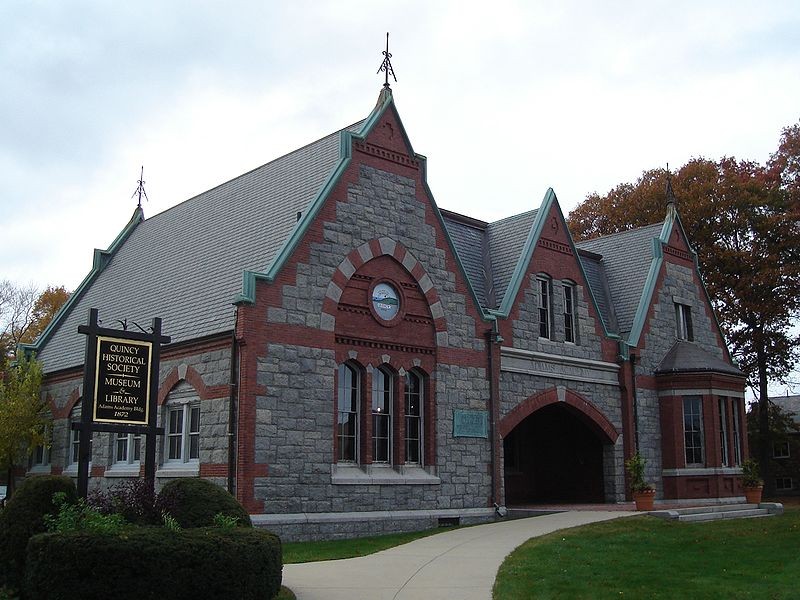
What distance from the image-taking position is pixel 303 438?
2009 centimetres

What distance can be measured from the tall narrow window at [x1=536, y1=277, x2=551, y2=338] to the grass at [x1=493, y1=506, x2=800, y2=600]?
24.0 feet

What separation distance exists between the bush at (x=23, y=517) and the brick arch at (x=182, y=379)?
7755mm

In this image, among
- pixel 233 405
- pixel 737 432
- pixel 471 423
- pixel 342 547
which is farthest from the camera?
pixel 737 432

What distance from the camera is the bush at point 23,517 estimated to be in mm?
11828

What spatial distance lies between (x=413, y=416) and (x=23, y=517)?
12.1m

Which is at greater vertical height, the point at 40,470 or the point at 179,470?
the point at 179,470

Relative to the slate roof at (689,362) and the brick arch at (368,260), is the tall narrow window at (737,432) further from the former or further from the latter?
the brick arch at (368,260)

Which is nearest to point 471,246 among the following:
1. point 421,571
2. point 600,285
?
point 600,285

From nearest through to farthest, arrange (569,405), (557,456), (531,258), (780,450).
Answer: (531,258) → (569,405) → (557,456) → (780,450)

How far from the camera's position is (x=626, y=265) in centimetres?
3322

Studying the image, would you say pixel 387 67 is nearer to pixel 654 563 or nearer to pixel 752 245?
pixel 654 563

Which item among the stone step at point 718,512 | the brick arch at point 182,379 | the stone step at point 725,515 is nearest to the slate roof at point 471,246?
the stone step at point 718,512

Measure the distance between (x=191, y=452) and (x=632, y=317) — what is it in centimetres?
1650

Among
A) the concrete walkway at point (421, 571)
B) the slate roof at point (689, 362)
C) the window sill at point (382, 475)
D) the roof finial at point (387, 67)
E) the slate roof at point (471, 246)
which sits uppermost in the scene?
the roof finial at point (387, 67)
